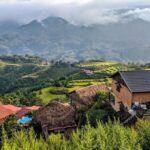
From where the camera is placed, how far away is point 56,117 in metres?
50.8

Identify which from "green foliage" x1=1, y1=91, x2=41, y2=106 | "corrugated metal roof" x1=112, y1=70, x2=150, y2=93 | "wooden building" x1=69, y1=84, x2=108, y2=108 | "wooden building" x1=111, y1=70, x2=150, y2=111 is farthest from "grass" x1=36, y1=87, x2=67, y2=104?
"corrugated metal roof" x1=112, y1=70, x2=150, y2=93

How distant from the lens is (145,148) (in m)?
32.2

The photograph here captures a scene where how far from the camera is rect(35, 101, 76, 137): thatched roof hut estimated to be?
1934 inches

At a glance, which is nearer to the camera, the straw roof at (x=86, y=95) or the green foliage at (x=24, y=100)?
the straw roof at (x=86, y=95)

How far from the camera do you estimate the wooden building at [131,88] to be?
4528 cm

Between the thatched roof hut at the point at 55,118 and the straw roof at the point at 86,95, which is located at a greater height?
the thatched roof hut at the point at 55,118

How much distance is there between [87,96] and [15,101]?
151ft

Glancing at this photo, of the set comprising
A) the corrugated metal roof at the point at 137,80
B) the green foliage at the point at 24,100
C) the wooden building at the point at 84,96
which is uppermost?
the corrugated metal roof at the point at 137,80

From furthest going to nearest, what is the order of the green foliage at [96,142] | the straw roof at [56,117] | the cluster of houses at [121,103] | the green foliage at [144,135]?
the straw roof at [56,117]
the cluster of houses at [121,103]
the green foliage at [144,135]
the green foliage at [96,142]

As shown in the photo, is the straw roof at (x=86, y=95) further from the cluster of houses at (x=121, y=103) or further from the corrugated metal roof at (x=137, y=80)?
the corrugated metal roof at (x=137, y=80)

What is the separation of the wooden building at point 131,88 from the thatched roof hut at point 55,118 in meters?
6.21

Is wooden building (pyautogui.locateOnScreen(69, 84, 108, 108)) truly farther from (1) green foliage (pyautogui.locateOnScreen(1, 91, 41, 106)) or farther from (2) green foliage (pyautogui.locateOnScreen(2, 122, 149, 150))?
(1) green foliage (pyautogui.locateOnScreen(1, 91, 41, 106))

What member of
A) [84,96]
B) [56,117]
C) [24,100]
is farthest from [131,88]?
[24,100]

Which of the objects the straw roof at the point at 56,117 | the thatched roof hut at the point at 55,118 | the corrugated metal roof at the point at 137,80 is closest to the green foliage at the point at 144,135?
the corrugated metal roof at the point at 137,80
